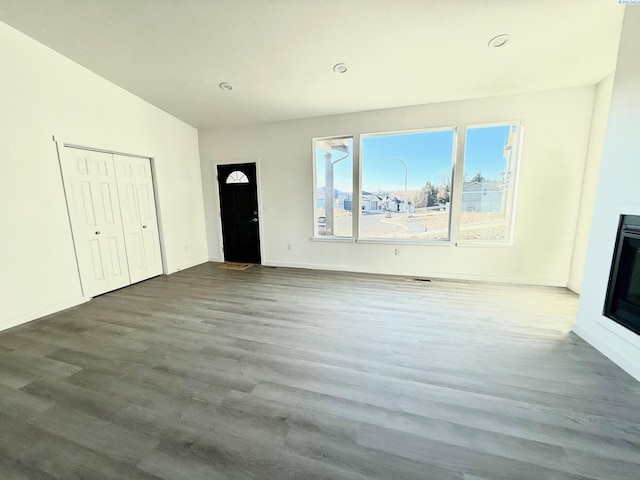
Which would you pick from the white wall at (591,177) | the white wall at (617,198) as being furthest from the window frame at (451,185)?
the white wall at (617,198)

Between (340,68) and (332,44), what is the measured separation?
0.40 metres

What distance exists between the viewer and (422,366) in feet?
6.68

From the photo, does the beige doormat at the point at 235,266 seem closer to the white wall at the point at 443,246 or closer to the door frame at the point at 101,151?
the white wall at the point at 443,246

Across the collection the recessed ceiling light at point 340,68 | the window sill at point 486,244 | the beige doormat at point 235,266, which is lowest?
the beige doormat at point 235,266

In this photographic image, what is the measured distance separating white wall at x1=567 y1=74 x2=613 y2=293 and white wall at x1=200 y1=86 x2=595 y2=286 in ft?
0.24

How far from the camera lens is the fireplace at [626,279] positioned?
6.61 ft

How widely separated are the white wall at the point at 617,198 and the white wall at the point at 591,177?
1.17 metres

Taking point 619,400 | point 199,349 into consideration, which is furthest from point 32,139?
point 619,400

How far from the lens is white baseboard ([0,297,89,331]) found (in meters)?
2.75

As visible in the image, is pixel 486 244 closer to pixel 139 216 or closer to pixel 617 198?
pixel 617 198

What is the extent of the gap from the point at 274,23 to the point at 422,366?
3538 millimetres

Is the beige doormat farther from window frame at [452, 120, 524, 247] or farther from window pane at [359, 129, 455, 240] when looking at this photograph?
window frame at [452, 120, 524, 247]

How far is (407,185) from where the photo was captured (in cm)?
441

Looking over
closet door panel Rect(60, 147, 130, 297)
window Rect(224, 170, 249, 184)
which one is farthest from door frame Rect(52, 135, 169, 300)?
window Rect(224, 170, 249, 184)
